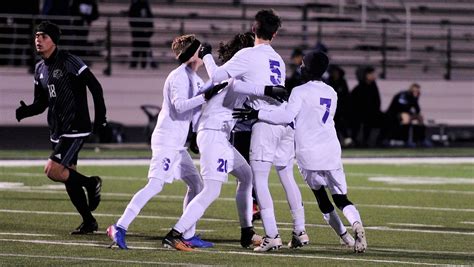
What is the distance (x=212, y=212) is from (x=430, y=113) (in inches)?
746

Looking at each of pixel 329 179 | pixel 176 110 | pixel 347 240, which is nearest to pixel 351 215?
pixel 347 240

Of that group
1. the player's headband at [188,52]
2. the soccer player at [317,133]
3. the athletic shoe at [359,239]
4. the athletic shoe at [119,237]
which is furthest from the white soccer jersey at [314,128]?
the athletic shoe at [119,237]

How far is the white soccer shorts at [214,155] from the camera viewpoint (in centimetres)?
1157

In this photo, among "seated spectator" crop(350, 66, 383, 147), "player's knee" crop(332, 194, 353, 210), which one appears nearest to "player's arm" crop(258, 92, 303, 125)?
"player's knee" crop(332, 194, 353, 210)

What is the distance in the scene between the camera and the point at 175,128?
11.9 meters

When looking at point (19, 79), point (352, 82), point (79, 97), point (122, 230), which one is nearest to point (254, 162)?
point (122, 230)

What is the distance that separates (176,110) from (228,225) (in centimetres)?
260

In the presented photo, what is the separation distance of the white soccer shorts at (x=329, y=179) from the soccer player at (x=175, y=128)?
1.07 meters

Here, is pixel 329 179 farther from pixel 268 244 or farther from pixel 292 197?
pixel 268 244

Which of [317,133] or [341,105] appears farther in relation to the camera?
[341,105]

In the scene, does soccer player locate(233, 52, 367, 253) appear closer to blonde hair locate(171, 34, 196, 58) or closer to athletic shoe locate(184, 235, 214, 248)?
blonde hair locate(171, 34, 196, 58)

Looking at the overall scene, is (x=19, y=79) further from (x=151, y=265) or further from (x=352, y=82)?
(x=151, y=265)

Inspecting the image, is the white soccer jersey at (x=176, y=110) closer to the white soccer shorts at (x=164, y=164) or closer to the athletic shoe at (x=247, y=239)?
the white soccer shorts at (x=164, y=164)

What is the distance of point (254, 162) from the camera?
1179cm
